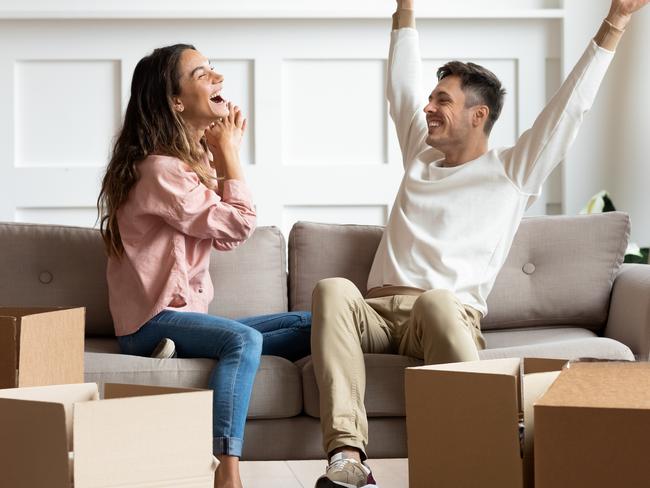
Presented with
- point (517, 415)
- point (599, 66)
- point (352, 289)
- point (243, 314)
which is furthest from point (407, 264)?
point (517, 415)

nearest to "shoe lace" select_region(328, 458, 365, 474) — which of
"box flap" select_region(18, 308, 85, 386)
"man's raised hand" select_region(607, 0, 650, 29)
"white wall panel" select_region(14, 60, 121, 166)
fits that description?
"box flap" select_region(18, 308, 85, 386)

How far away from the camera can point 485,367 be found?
116cm

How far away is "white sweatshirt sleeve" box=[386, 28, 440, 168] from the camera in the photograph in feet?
8.84

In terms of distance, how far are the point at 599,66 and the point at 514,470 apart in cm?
160

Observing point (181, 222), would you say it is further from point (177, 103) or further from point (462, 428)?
point (462, 428)

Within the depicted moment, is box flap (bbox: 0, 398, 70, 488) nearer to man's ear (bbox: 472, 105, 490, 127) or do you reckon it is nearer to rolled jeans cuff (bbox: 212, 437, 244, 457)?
rolled jeans cuff (bbox: 212, 437, 244, 457)

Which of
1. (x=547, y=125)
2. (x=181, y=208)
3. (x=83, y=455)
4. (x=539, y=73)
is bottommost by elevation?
(x=83, y=455)

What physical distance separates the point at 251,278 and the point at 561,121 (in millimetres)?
916

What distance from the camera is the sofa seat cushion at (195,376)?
2.18 meters

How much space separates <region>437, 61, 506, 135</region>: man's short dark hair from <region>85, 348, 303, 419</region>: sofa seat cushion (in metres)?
0.90

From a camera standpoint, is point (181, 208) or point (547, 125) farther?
point (547, 125)

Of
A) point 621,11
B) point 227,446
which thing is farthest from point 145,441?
point 621,11

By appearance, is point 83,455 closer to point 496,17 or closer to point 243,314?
point 243,314

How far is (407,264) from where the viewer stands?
2457 millimetres
